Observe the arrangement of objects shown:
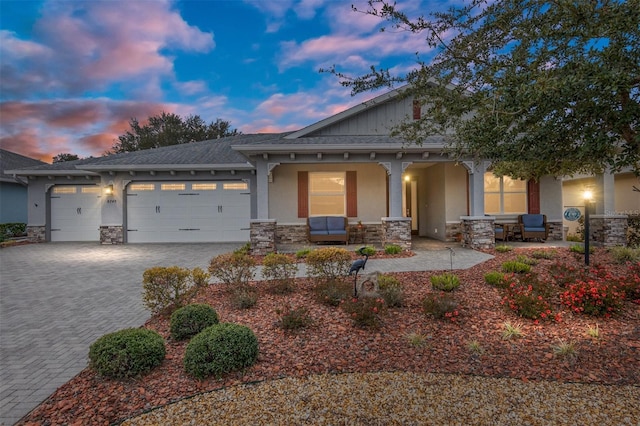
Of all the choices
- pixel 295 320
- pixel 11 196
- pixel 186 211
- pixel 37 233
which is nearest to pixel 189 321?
pixel 295 320

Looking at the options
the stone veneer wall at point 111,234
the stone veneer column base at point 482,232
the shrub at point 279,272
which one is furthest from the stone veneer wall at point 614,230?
the stone veneer wall at point 111,234

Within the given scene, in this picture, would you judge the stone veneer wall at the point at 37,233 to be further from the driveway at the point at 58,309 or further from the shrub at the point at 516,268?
the shrub at the point at 516,268

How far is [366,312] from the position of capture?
11.6ft

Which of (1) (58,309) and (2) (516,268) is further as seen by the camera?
(2) (516,268)

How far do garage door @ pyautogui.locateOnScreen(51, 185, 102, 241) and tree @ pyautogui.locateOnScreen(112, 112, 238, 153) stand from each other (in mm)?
14304

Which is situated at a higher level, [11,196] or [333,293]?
[11,196]

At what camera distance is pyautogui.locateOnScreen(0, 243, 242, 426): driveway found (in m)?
2.73

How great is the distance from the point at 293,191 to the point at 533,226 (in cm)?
847

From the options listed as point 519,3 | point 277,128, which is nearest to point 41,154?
point 277,128

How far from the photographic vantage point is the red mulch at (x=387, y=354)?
2.42 m

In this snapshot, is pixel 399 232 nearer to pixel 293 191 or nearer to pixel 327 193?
pixel 327 193

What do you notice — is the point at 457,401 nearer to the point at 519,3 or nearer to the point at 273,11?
the point at 519,3

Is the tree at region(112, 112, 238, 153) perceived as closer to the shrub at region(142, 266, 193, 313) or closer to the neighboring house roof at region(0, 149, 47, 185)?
the neighboring house roof at region(0, 149, 47, 185)

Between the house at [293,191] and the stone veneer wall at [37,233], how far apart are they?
5cm
